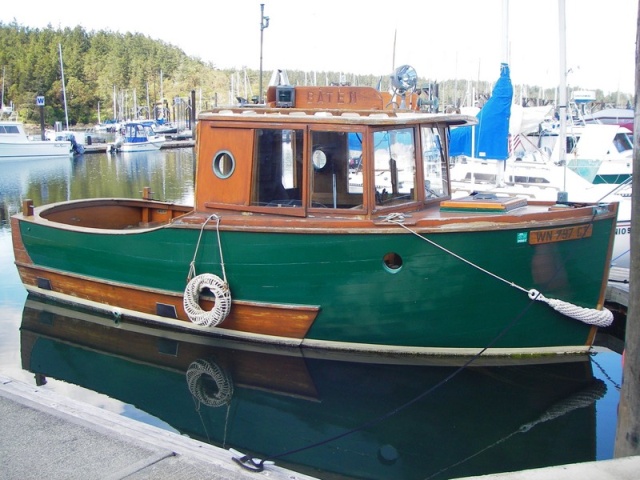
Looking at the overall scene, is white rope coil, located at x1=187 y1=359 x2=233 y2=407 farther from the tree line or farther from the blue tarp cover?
the tree line

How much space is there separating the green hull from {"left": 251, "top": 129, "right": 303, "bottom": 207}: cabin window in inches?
24.7

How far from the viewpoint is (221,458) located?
4.52 metres

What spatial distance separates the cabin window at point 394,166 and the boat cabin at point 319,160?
0.04 feet

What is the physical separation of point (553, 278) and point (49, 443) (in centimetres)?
532

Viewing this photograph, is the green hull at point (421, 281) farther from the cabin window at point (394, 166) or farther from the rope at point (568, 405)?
the cabin window at point (394, 166)

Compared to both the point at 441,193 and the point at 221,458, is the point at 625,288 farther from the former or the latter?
the point at 221,458

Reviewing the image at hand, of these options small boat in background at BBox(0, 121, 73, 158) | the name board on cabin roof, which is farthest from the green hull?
small boat in background at BBox(0, 121, 73, 158)

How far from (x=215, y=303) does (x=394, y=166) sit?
2.61 m

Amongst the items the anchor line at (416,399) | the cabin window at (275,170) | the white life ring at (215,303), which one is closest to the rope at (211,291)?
the white life ring at (215,303)

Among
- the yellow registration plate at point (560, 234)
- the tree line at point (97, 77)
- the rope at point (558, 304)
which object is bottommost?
the rope at point (558, 304)

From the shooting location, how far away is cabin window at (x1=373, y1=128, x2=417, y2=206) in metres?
8.22

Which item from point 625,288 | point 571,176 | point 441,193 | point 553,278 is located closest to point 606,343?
point 625,288

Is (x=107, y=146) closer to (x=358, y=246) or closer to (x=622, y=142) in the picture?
(x=622, y=142)

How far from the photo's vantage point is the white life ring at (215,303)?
8367 millimetres
